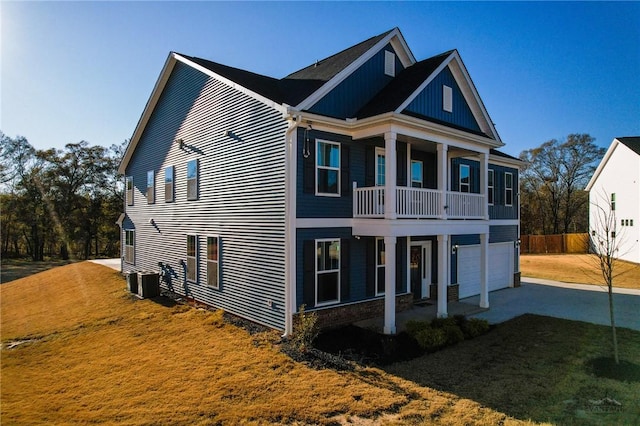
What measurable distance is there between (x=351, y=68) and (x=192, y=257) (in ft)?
28.8

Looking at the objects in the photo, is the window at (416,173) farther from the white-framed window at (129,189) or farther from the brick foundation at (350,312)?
the white-framed window at (129,189)

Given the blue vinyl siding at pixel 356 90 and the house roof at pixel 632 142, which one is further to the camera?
the house roof at pixel 632 142

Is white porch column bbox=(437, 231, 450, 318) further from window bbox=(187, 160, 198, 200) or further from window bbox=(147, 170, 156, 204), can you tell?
window bbox=(147, 170, 156, 204)

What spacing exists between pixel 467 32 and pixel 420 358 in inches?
378

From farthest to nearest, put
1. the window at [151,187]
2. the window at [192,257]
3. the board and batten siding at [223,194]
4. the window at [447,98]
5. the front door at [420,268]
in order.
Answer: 1. the window at [151,187]
2. the window at [192,257]
3. the front door at [420,268]
4. the window at [447,98]
5. the board and batten siding at [223,194]

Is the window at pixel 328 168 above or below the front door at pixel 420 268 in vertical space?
above

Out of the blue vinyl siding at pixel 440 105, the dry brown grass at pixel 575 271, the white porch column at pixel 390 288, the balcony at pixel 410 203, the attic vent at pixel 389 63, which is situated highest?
the attic vent at pixel 389 63

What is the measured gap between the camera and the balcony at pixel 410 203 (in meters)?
10.5

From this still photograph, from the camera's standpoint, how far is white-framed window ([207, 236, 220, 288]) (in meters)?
12.8

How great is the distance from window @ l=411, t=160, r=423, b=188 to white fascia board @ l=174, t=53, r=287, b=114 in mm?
5541

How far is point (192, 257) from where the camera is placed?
1419 centimetres

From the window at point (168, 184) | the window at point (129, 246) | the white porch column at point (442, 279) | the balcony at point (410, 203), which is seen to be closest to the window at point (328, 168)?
the balcony at point (410, 203)

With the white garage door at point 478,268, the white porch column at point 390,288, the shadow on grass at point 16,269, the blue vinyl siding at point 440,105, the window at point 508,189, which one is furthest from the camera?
the shadow on grass at point 16,269

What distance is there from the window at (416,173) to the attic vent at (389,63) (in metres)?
3.14
